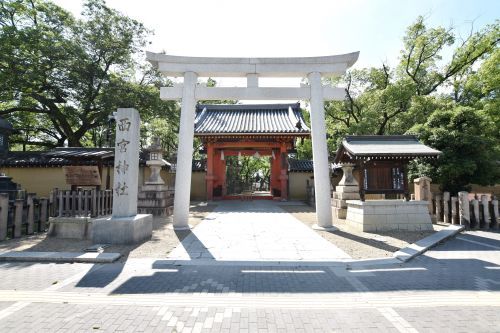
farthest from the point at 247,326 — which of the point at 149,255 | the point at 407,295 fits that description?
Result: the point at 149,255

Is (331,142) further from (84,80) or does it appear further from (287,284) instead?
(287,284)

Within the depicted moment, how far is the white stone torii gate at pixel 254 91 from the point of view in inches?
336

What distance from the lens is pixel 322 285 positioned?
4.30 metres

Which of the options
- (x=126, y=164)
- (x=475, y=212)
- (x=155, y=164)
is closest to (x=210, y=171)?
(x=155, y=164)

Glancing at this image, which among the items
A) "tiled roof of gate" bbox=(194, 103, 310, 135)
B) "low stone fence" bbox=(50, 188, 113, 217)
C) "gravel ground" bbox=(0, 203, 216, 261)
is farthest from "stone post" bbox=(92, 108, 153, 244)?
"tiled roof of gate" bbox=(194, 103, 310, 135)

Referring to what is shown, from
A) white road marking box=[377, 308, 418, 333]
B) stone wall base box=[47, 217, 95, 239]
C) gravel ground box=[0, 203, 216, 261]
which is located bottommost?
white road marking box=[377, 308, 418, 333]

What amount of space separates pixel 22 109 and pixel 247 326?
67.5 ft

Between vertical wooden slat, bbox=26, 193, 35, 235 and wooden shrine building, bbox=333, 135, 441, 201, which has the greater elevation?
wooden shrine building, bbox=333, 135, 441, 201

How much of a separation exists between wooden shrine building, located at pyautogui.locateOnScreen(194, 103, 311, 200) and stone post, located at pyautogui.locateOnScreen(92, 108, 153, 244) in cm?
1033

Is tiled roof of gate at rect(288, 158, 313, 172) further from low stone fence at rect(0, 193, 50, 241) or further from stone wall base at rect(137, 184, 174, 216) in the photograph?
low stone fence at rect(0, 193, 50, 241)

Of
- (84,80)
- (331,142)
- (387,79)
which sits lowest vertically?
(331,142)

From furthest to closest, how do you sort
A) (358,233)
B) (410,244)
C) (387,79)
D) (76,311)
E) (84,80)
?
(387,79) < (84,80) < (358,233) < (410,244) < (76,311)

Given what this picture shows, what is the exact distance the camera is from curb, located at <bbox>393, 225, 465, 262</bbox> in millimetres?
5758

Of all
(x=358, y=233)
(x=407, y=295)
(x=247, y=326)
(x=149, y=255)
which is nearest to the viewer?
(x=247, y=326)
